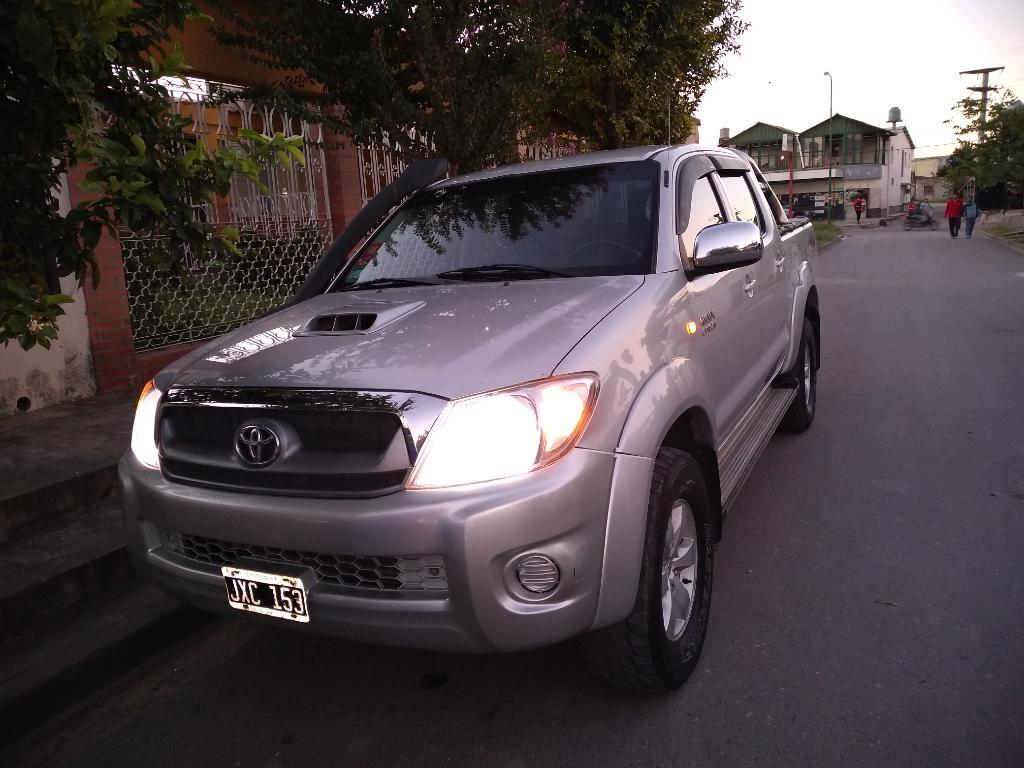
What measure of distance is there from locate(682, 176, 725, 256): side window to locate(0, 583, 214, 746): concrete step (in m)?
2.56

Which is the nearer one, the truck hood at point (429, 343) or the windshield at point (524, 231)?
the truck hood at point (429, 343)

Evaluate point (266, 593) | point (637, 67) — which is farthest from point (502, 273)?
point (637, 67)

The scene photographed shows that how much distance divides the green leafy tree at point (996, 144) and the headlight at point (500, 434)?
35.2 m

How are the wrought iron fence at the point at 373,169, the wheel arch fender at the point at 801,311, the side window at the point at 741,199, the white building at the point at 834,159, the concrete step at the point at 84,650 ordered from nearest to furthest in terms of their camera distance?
the concrete step at the point at 84,650 < the side window at the point at 741,199 < the wheel arch fender at the point at 801,311 < the wrought iron fence at the point at 373,169 < the white building at the point at 834,159

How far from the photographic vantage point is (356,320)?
2.89 meters

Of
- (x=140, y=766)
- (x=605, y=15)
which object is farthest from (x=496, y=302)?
(x=605, y=15)

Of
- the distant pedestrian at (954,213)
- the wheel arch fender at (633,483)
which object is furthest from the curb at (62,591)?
the distant pedestrian at (954,213)

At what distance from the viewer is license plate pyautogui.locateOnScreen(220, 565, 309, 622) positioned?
2.35 m

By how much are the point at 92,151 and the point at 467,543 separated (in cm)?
172

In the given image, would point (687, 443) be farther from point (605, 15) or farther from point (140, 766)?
point (605, 15)

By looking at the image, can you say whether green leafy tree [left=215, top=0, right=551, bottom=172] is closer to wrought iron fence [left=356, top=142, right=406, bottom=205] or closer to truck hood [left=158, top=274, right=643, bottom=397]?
wrought iron fence [left=356, top=142, right=406, bottom=205]

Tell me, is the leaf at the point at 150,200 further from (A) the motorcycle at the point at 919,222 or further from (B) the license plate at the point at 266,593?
(A) the motorcycle at the point at 919,222

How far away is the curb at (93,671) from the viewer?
2.83m

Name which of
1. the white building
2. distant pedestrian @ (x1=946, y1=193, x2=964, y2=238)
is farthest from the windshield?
the white building
